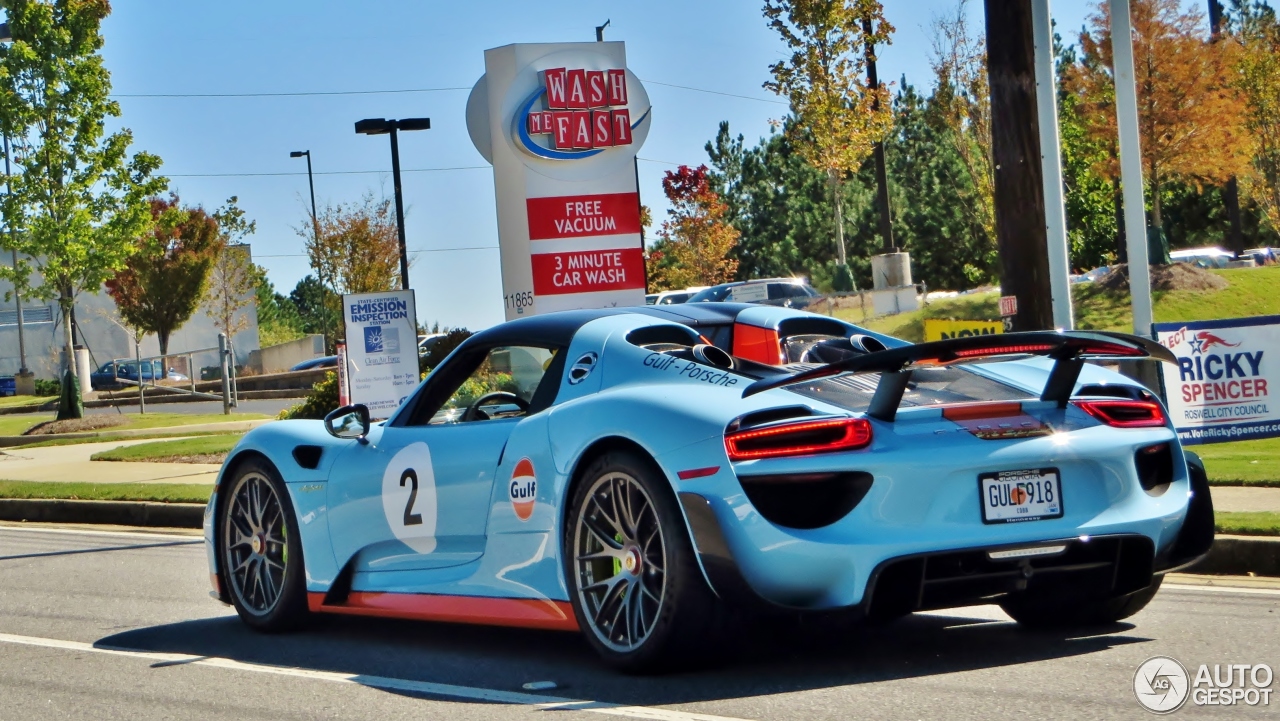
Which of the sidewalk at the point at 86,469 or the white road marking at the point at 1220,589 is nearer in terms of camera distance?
the white road marking at the point at 1220,589

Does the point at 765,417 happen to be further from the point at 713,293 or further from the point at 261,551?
the point at 713,293

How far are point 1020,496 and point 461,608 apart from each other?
7.10 feet

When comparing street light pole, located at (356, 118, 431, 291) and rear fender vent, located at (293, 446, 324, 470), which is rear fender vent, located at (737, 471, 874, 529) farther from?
street light pole, located at (356, 118, 431, 291)

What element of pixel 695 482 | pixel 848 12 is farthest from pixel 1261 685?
pixel 848 12

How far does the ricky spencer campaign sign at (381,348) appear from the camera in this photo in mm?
14844

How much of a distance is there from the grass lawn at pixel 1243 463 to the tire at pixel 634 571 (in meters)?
6.41

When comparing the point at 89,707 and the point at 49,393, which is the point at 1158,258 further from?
the point at 49,393

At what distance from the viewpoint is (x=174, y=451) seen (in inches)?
761

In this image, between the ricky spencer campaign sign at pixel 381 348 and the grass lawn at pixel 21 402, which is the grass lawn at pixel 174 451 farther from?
the grass lawn at pixel 21 402

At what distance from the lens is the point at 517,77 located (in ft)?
48.5

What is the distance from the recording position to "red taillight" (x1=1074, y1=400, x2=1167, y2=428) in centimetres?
498

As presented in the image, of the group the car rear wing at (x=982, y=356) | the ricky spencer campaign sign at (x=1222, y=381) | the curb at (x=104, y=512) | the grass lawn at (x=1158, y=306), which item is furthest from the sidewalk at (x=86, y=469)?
the grass lawn at (x=1158, y=306)

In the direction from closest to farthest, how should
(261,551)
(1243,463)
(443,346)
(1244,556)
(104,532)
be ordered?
(261,551), (1244,556), (1243,463), (104,532), (443,346)

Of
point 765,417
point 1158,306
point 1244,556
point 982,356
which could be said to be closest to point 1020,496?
point 982,356
